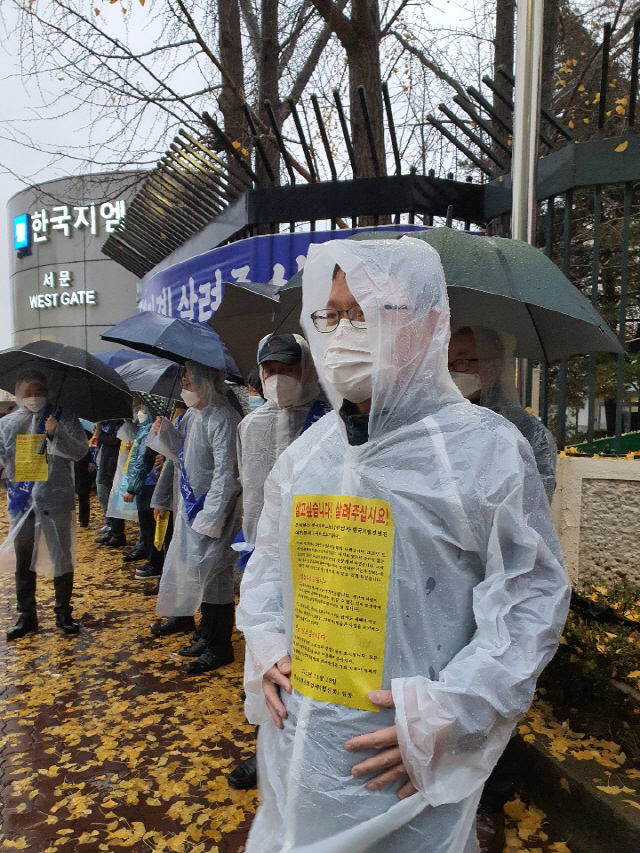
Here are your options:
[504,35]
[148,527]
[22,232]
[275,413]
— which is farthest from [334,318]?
[22,232]

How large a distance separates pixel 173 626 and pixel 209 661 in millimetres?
936

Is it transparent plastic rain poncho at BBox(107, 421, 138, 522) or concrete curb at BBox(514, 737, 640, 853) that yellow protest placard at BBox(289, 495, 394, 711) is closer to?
concrete curb at BBox(514, 737, 640, 853)

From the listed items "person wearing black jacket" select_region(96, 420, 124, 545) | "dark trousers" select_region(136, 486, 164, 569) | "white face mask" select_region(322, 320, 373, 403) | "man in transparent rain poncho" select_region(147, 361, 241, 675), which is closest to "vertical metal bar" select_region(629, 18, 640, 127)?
"man in transparent rain poncho" select_region(147, 361, 241, 675)

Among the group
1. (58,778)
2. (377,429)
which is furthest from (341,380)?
(58,778)

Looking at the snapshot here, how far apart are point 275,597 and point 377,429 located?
0.55 meters

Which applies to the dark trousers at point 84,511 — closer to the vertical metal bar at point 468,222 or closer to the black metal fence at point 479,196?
the black metal fence at point 479,196

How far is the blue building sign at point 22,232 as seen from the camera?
74.7 feet

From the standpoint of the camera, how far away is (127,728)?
380 centimetres

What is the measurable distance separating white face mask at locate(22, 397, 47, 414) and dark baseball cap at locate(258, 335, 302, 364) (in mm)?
2601

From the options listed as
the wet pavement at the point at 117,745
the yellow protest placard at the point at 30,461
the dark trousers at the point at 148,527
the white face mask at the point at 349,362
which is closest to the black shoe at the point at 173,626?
the wet pavement at the point at 117,745

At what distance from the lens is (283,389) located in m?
3.42

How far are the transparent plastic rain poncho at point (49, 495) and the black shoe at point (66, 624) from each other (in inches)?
15.7

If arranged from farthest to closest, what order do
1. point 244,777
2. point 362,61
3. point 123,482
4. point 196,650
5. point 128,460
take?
point 123,482, point 128,460, point 362,61, point 196,650, point 244,777

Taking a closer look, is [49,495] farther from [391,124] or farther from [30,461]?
[391,124]
